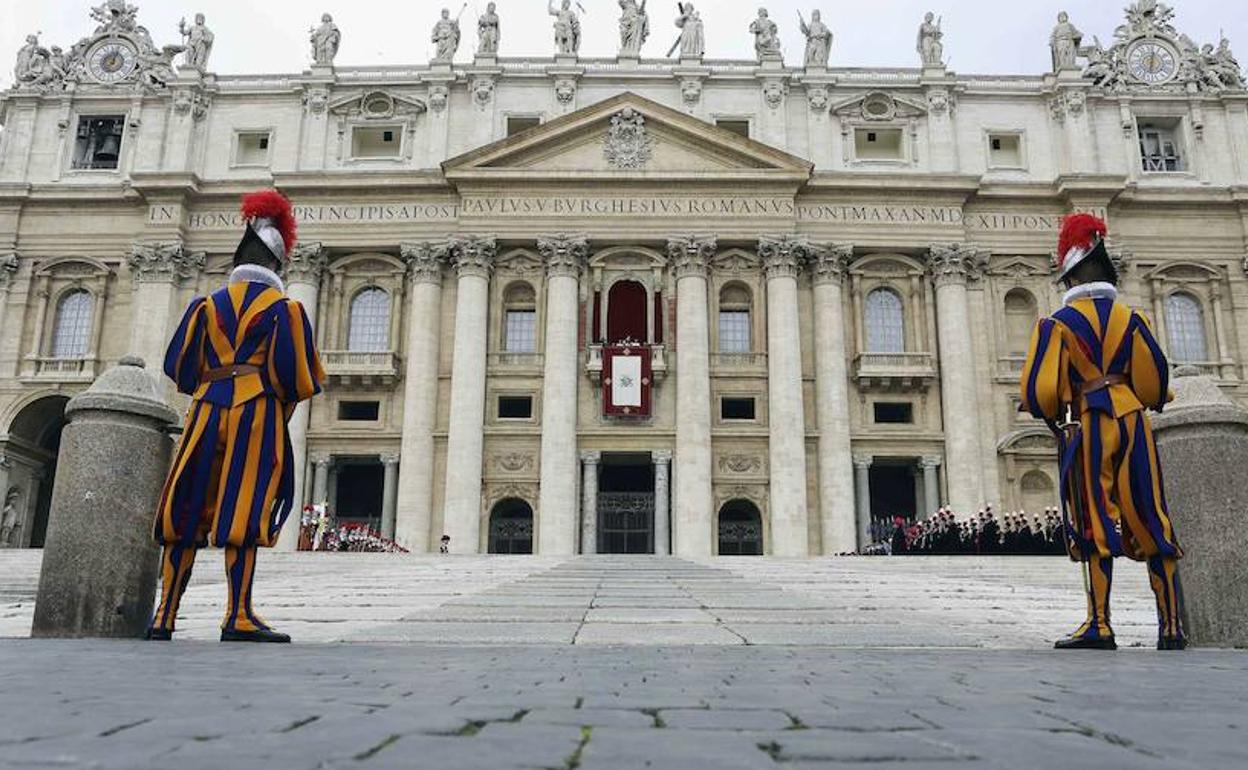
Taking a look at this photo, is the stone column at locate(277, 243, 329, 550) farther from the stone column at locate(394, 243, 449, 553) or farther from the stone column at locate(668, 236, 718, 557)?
the stone column at locate(668, 236, 718, 557)

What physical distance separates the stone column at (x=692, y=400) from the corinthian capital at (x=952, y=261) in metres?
6.94

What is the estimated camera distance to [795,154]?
32.8 metres

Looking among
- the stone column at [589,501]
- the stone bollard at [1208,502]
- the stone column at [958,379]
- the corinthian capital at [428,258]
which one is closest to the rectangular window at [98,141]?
the corinthian capital at [428,258]

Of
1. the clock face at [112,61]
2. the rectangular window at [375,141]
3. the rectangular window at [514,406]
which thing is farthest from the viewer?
the clock face at [112,61]

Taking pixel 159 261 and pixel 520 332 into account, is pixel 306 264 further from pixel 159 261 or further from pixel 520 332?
pixel 520 332

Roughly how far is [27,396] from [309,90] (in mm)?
13167

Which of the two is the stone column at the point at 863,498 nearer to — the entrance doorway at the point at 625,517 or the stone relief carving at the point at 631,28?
the entrance doorway at the point at 625,517

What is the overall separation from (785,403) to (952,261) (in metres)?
7.08

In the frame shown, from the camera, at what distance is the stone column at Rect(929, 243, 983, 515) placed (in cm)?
2936

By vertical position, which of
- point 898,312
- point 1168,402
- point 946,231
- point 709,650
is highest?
point 946,231

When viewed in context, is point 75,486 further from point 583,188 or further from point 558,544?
point 583,188

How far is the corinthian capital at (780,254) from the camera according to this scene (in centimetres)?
3081

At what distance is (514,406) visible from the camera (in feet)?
103

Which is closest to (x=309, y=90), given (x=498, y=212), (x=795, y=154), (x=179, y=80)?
(x=179, y=80)
